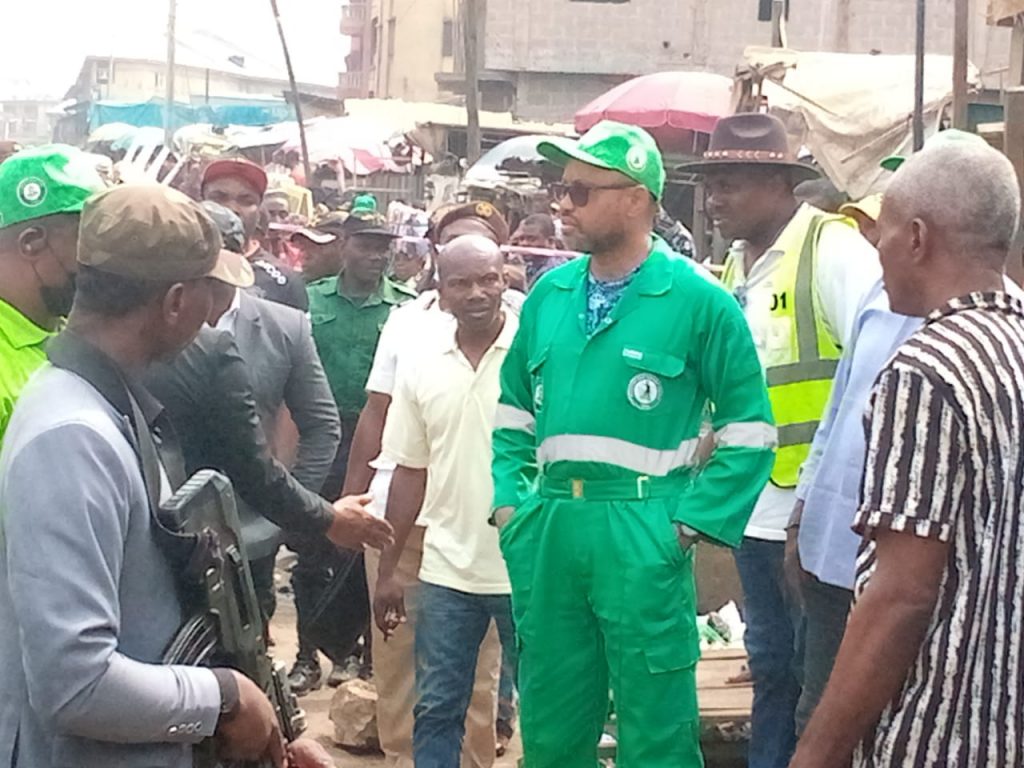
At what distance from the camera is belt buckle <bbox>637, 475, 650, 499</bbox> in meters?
4.35

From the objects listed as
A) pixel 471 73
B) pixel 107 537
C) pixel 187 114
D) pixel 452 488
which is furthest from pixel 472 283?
pixel 187 114

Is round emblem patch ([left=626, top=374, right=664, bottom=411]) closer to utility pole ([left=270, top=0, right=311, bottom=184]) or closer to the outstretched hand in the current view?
the outstretched hand

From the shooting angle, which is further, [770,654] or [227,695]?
[770,654]

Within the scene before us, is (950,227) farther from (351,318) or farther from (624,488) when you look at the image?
(351,318)

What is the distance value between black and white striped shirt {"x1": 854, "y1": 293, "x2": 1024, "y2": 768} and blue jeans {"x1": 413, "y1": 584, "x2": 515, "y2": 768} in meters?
2.58

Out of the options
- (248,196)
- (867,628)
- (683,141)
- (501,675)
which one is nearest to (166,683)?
(867,628)

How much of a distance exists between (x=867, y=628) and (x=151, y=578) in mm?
1300

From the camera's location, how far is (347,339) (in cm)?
780

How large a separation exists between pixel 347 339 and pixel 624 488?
3.68 meters

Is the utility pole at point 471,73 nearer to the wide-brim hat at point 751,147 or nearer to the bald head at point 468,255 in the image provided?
the wide-brim hat at point 751,147

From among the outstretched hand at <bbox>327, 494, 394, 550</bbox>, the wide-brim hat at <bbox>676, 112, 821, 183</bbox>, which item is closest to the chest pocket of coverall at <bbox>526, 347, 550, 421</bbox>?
the outstretched hand at <bbox>327, 494, 394, 550</bbox>

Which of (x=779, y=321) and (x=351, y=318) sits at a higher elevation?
(x=779, y=321)

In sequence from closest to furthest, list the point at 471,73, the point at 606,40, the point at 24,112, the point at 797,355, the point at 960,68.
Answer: the point at 797,355 → the point at 960,68 → the point at 471,73 → the point at 606,40 → the point at 24,112

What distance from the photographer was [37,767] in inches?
102
